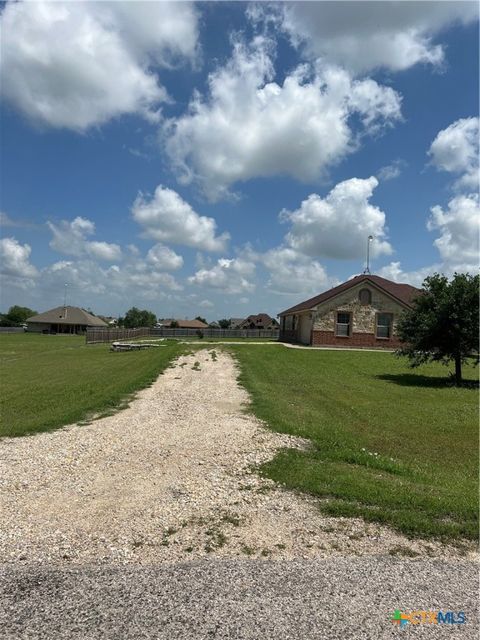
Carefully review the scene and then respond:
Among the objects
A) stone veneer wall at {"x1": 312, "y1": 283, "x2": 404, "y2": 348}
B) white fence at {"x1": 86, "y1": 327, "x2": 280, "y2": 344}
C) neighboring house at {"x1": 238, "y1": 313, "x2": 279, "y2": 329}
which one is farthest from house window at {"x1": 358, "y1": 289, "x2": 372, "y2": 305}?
neighboring house at {"x1": 238, "y1": 313, "x2": 279, "y2": 329}

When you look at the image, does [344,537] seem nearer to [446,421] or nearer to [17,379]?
[446,421]

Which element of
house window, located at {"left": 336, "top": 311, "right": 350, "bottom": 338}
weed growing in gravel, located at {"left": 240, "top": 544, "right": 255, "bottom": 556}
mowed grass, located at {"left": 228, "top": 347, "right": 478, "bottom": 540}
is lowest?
weed growing in gravel, located at {"left": 240, "top": 544, "right": 255, "bottom": 556}

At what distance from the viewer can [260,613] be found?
10.2 feet

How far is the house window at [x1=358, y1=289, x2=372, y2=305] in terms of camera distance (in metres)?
32.6

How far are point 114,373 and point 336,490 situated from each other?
12831 millimetres

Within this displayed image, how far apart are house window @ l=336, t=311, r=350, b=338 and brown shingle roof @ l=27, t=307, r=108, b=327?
2602 inches

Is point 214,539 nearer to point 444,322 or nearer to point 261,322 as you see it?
point 444,322

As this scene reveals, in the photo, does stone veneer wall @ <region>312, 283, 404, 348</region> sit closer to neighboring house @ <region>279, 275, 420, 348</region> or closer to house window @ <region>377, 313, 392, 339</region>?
neighboring house @ <region>279, 275, 420, 348</region>

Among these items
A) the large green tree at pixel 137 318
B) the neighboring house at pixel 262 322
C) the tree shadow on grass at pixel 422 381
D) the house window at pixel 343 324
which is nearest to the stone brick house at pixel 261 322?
the neighboring house at pixel 262 322

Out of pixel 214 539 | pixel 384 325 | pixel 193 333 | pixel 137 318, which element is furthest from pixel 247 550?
pixel 137 318

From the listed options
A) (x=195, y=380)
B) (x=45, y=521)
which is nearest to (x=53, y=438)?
(x=45, y=521)

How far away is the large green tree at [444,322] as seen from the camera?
52.8 feet

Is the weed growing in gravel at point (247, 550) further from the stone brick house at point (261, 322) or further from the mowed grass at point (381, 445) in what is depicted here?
the stone brick house at point (261, 322)

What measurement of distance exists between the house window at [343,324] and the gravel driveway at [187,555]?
2674 cm
